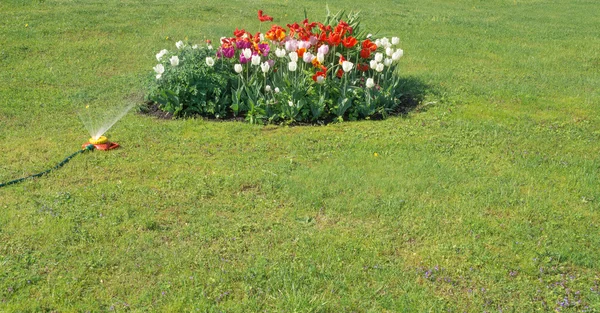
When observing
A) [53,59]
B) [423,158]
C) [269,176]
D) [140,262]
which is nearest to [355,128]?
[423,158]

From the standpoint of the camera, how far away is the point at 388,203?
194 inches

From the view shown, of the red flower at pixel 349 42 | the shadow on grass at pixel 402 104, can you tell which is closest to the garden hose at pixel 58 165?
the shadow on grass at pixel 402 104

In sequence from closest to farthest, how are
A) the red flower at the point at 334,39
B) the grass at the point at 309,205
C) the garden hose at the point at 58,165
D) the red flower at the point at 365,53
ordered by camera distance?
the grass at the point at 309,205 < the garden hose at the point at 58,165 < the red flower at the point at 334,39 < the red flower at the point at 365,53

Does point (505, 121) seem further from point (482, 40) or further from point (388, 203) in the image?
point (482, 40)

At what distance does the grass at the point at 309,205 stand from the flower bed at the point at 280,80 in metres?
0.31

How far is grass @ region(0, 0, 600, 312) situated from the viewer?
387 centimetres

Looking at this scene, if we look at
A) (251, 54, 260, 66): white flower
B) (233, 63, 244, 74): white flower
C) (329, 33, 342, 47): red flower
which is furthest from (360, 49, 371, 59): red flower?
(233, 63, 244, 74): white flower

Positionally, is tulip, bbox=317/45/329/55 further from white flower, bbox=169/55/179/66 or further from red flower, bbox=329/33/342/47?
white flower, bbox=169/55/179/66

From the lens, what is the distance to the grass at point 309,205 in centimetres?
387

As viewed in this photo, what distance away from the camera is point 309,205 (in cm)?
490

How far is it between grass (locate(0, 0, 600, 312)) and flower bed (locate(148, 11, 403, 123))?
31 centimetres

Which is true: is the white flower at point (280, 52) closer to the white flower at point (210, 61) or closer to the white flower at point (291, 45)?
the white flower at point (291, 45)

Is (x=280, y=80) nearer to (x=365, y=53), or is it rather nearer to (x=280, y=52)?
(x=280, y=52)

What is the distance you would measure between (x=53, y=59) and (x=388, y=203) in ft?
21.7
